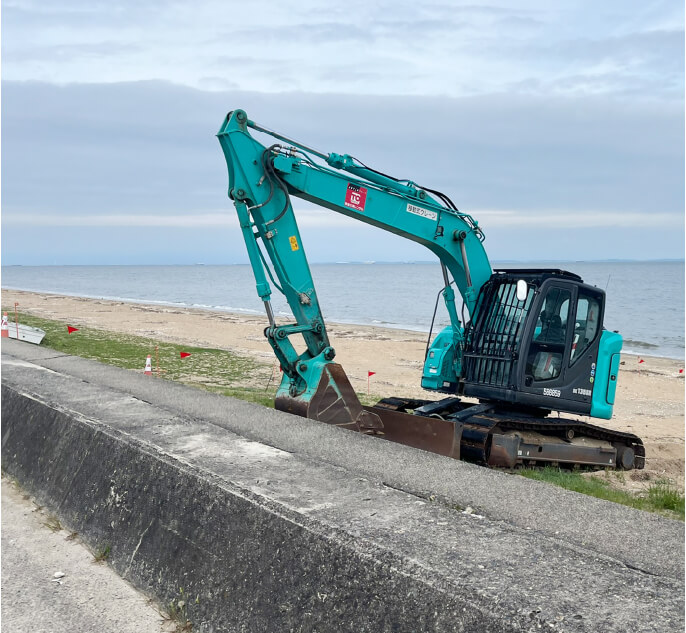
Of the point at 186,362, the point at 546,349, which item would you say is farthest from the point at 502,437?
the point at 186,362

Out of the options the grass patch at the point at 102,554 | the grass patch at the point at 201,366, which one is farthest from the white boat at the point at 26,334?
the grass patch at the point at 102,554

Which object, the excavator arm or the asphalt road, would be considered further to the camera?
the excavator arm

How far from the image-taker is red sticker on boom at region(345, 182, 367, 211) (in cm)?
858

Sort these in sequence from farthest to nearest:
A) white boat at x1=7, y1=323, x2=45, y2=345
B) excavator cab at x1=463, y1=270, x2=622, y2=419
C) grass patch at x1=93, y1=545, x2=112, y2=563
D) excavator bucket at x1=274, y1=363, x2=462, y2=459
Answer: white boat at x1=7, y1=323, x2=45, y2=345
excavator cab at x1=463, y1=270, x2=622, y2=419
excavator bucket at x1=274, y1=363, x2=462, y2=459
grass patch at x1=93, y1=545, x2=112, y2=563

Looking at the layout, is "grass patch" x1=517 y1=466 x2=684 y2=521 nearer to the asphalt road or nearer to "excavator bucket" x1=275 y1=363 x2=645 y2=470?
"excavator bucket" x1=275 y1=363 x2=645 y2=470

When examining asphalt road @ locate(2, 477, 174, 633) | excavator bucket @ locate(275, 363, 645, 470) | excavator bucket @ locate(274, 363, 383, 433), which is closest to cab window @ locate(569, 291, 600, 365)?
excavator bucket @ locate(275, 363, 645, 470)

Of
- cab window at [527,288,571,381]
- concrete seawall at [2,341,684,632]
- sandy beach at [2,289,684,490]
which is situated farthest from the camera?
sandy beach at [2,289,684,490]

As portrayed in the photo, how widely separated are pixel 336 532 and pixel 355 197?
5.92m

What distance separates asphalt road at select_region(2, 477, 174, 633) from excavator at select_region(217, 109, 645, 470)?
3.51 meters

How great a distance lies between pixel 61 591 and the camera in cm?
409

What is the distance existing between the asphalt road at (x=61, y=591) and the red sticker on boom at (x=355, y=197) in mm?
5056

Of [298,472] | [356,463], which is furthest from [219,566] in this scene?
[356,463]

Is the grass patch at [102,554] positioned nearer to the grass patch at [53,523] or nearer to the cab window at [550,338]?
the grass patch at [53,523]

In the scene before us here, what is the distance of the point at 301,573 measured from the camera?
125 inches
